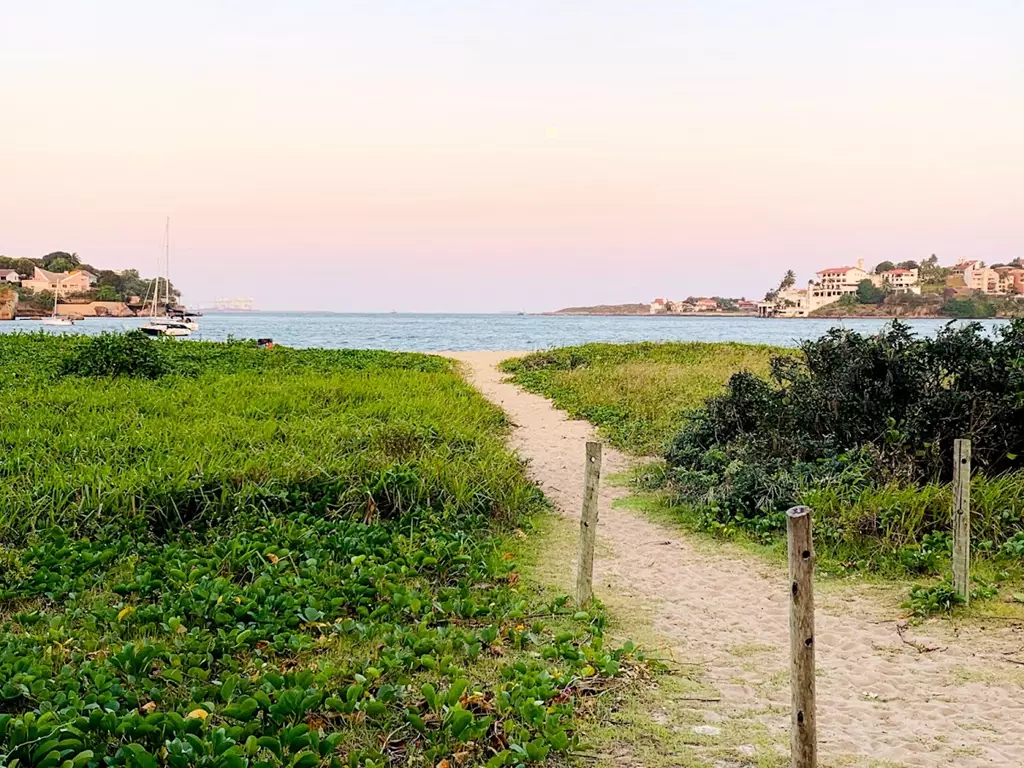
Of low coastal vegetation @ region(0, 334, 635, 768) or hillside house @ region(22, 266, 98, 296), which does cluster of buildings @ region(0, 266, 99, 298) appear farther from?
low coastal vegetation @ region(0, 334, 635, 768)

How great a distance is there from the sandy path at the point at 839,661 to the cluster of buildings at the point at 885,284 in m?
67.2

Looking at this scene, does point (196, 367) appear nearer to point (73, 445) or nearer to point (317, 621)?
point (73, 445)

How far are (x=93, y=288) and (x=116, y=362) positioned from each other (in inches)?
3812

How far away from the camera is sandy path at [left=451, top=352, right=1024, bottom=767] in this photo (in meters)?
3.65

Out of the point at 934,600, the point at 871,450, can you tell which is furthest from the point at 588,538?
the point at 871,450

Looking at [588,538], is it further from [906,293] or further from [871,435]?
[906,293]

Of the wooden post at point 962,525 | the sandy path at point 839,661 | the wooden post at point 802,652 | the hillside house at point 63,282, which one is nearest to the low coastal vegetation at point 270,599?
the sandy path at point 839,661

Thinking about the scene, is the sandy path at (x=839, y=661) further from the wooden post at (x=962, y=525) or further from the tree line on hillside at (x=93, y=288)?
the tree line on hillside at (x=93, y=288)

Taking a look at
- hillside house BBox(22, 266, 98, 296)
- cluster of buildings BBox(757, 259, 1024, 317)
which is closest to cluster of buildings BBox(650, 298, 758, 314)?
cluster of buildings BBox(757, 259, 1024, 317)

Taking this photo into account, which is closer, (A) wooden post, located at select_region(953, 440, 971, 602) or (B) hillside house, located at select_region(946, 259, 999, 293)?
(A) wooden post, located at select_region(953, 440, 971, 602)

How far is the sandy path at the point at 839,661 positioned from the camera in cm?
365

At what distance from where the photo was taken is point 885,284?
290ft

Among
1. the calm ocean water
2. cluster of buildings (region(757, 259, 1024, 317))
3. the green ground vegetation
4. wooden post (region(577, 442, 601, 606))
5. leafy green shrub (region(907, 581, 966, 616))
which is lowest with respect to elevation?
leafy green shrub (region(907, 581, 966, 616))

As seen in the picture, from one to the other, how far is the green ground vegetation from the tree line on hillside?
72.5 metres
